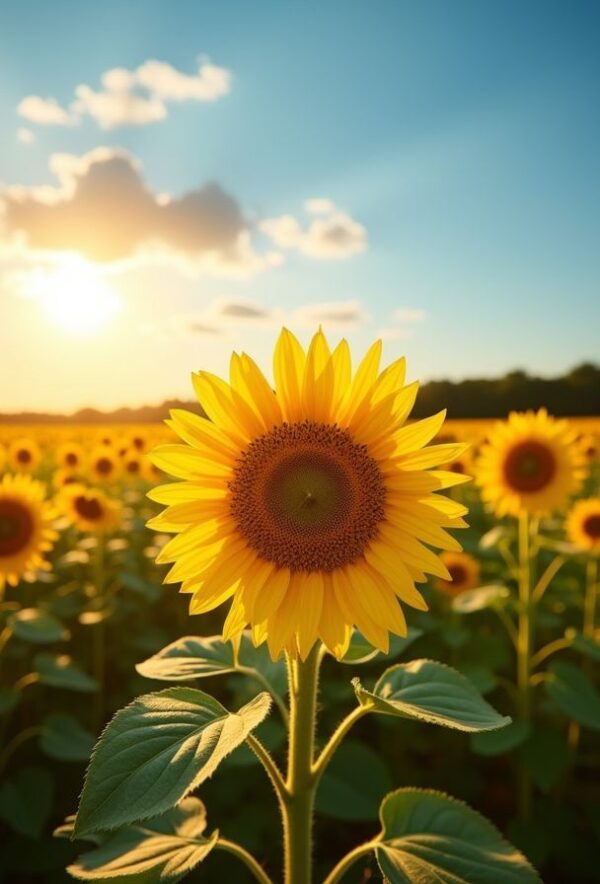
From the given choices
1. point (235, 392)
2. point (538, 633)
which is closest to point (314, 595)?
point (235, 392)

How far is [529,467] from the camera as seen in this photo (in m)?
5.84

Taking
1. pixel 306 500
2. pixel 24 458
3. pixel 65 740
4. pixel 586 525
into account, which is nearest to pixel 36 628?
pixel 65 740

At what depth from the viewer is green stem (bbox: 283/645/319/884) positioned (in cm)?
206

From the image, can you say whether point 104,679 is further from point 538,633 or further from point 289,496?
point 289,496

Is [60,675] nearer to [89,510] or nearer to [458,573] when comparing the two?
[89,510]

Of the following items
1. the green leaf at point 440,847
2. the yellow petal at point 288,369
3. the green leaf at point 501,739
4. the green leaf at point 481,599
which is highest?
the yellow petal at point 288,369

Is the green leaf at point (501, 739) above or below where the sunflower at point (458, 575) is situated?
below

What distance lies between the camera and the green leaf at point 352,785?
3.66 m

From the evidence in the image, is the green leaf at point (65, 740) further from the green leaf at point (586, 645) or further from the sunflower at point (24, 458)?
the sunflower at point (24, 458)

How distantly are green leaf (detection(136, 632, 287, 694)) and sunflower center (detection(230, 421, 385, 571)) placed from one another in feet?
1.23

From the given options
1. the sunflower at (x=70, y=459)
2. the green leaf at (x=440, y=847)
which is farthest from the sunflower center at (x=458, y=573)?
the sunflower at (x=70, y=459)

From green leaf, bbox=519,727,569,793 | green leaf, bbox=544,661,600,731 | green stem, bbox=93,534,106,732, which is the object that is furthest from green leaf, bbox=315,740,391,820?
green stem, bbox=93,534,106,732

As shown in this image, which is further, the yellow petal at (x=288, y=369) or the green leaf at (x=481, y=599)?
the green leaf at (x=481, y=599)

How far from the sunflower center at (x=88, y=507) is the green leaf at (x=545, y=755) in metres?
4.70
